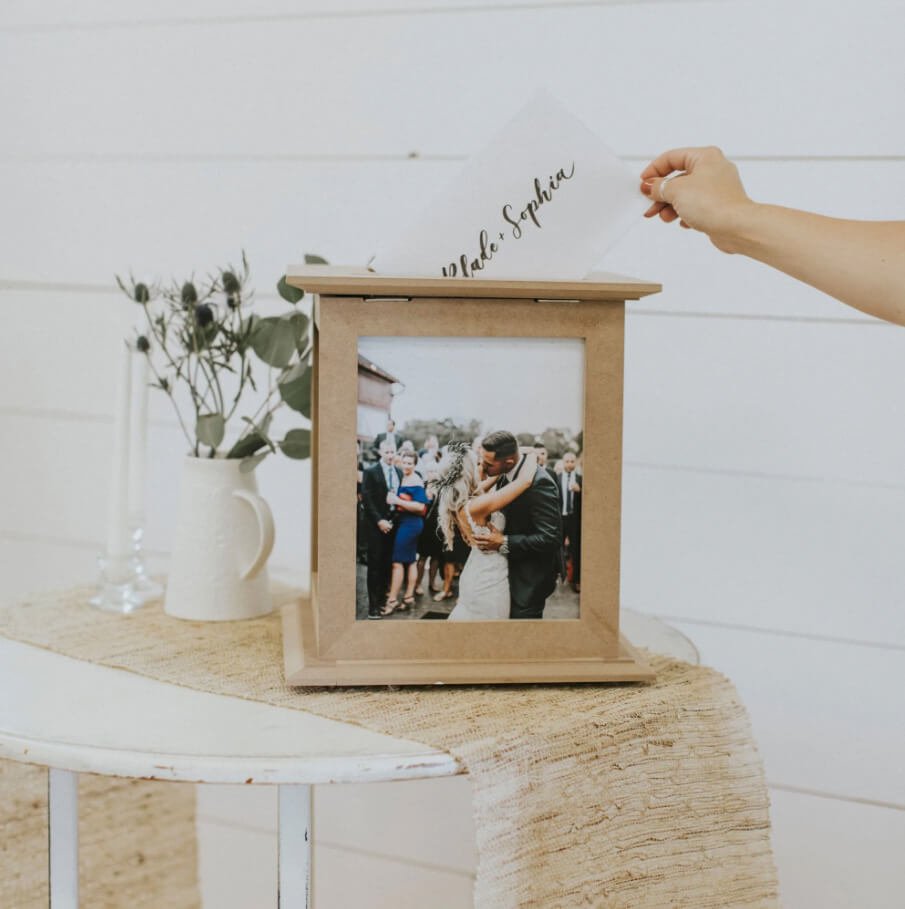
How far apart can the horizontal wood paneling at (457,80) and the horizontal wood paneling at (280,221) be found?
34mm

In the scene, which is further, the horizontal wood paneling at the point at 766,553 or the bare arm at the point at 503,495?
the horizontal wood paneling at the point at 766,553

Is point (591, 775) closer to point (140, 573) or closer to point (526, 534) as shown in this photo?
point (526, 534)

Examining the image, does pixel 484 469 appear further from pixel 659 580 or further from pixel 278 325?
pixel 659 580

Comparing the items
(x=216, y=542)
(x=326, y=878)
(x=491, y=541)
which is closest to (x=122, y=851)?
(x=326, y=878)

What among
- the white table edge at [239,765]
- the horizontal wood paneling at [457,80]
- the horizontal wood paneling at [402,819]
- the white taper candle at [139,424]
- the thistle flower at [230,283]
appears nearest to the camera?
the white table edge at [239,765]

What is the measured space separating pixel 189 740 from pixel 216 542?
0.29m

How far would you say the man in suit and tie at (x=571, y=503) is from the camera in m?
0.80

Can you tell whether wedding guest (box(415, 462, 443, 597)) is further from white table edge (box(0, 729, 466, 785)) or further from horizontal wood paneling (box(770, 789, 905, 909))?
horizontal wood paneling (box(770, 789, 905, 909))

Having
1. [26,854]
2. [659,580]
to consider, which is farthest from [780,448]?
[26,854]

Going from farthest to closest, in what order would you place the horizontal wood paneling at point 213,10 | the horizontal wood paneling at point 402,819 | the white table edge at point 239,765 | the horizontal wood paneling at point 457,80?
the horizontal wood paneling at point 402,819
the horizontal wood paneling at point 213,10
the horizontal wood paneling at point 457,80
the white table edge at point 239,765

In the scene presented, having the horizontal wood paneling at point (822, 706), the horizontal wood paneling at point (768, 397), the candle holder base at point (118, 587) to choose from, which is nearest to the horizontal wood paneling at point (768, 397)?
the horizontal wood paneling at point (768, 397)

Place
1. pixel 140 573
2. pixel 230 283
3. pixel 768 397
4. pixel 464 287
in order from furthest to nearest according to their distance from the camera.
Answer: pixel 768 397 → pixel 140 573 → pixel 230 283 → pixel 464 287

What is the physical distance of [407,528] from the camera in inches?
30.9

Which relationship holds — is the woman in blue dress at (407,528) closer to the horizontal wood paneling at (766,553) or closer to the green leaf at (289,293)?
the green leaf at (289,293)
